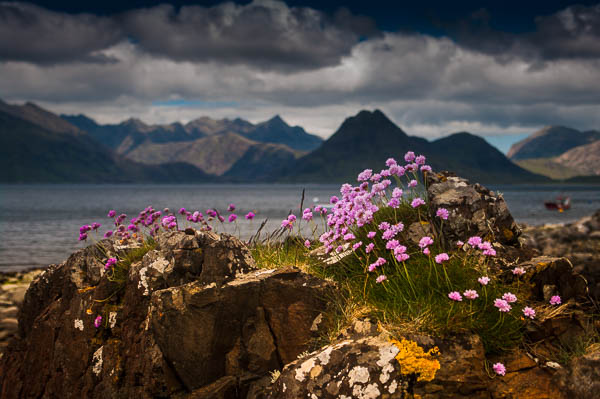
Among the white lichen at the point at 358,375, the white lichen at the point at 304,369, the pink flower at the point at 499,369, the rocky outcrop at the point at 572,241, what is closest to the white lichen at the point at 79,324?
the white lichen at the point at 304,369

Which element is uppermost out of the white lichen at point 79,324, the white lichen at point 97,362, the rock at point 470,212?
the rock at point 470,212

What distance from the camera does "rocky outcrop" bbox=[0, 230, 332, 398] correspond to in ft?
21.6

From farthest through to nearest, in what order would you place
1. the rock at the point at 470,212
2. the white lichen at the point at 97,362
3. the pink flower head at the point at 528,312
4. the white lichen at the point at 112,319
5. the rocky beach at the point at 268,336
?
1. the white lichen at the point at 112,319
2. the rock at the point at 470,212
3. the white lichen at the point at 97,362
4. the pink flower head at the point at 528,312
5. the rocky beach at the point at 268,336

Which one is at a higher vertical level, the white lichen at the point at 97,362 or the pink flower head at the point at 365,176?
the pink flower head at the point at 365,176

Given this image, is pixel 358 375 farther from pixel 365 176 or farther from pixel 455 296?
pixel 365 176

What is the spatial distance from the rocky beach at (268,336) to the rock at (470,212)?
0.9 inches

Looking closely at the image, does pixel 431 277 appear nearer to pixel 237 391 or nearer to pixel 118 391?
pixel 237 391

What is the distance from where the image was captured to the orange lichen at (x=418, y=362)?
5418mm

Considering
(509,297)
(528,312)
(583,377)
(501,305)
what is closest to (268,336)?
(501,305)

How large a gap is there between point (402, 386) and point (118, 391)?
431cm

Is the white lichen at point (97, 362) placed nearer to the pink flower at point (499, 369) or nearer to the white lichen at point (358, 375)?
the white lichen at point (358, 375)

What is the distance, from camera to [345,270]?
7.79 m

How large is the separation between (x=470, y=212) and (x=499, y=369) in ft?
9.12

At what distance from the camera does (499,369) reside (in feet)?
18.4
